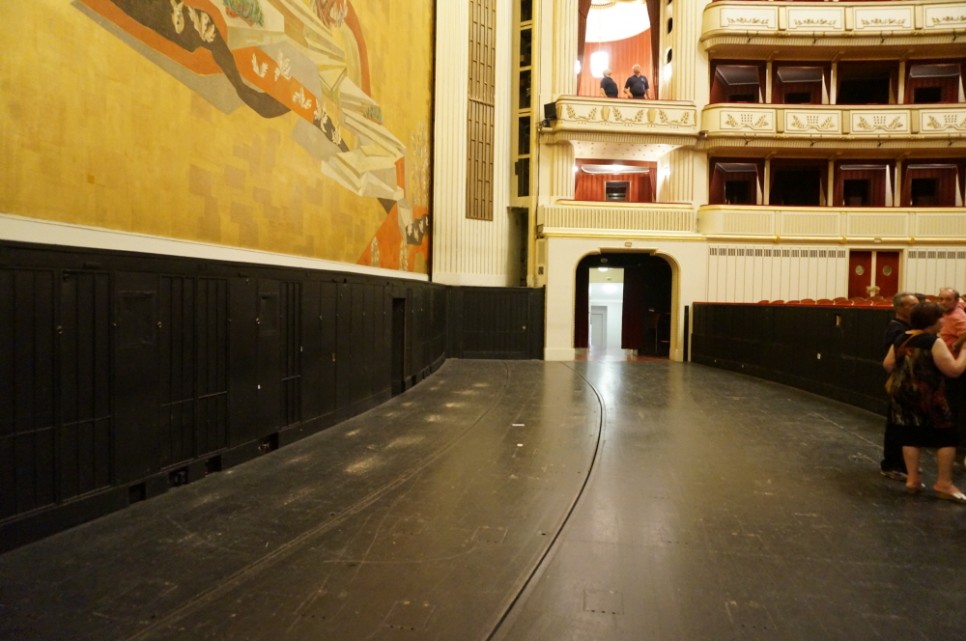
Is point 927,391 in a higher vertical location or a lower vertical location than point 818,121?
lower

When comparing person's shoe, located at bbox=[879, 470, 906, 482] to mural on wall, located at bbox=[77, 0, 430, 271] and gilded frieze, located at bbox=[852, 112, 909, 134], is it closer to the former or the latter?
mural on wall, located at bbox=[77, 0, 430, 271]

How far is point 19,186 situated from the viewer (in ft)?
10.9

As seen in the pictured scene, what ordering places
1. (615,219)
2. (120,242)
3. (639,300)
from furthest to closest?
(639,300), (615,219), (120,242)

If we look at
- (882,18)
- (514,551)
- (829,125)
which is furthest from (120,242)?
(882,18)

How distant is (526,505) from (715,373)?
33.2 feet

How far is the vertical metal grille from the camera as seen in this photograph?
609 inches

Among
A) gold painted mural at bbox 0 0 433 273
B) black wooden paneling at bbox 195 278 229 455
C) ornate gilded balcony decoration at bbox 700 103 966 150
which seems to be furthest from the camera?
ornate gilded balcony decoration at bbox 700 103 966 150

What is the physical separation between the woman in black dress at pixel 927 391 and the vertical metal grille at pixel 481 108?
39.7 ft

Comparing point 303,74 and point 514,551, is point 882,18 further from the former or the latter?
point 514,551

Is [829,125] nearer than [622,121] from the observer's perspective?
No

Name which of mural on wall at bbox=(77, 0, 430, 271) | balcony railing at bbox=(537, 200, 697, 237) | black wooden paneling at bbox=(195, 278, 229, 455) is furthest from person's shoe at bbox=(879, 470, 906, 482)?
balcony railing at bbox=(537, 200, 697, 237)

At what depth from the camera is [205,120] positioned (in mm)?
4875

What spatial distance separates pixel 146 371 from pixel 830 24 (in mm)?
20276

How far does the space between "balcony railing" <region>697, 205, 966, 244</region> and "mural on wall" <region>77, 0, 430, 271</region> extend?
10.2 meters
